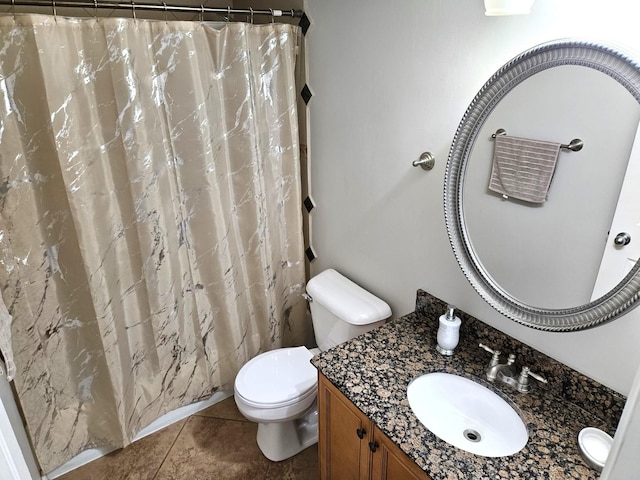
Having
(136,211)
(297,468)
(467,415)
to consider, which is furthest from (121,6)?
(297,468)

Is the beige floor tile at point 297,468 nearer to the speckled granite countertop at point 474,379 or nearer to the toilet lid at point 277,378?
the toilet lid at point 277,378

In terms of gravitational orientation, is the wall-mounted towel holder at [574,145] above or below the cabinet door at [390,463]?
above

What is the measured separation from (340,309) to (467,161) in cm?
82

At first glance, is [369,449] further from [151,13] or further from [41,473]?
[151,13]

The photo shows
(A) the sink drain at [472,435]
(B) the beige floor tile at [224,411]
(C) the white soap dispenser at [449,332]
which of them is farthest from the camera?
(B) the beige floor tile at [224,411]

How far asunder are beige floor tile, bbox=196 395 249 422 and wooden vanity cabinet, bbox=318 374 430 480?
82 cm

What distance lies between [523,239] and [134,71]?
1.47 metres

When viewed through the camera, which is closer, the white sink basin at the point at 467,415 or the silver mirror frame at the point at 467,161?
the silver mirror frame at the point at 467,161

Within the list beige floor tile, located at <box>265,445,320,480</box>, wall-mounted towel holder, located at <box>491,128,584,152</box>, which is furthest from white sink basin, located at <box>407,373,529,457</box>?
beige floor tile, located at <box>265,445,320,480</box>

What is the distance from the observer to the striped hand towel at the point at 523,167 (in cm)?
115

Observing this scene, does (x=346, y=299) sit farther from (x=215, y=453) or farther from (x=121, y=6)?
(x=121, y=6)

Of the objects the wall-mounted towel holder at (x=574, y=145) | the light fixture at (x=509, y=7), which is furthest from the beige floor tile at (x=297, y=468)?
the light fixture at (x=509, y=7)

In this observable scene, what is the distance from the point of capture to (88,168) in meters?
1.62

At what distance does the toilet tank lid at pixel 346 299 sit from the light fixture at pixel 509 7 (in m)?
1.13
